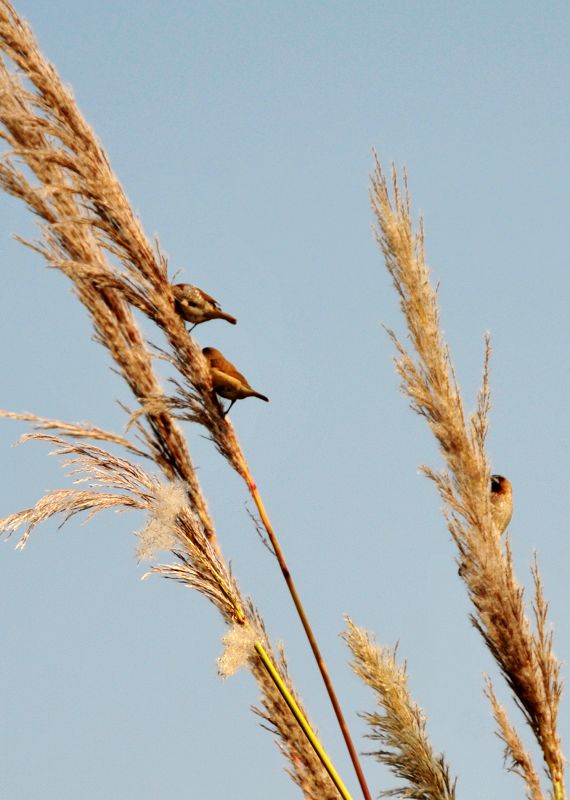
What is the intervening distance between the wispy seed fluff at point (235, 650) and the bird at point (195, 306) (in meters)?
1.21

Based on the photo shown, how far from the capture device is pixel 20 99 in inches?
116

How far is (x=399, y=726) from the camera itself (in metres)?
2.95

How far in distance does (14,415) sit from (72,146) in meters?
0.84

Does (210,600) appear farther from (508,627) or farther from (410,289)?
(410,289)

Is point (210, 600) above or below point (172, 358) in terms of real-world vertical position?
below

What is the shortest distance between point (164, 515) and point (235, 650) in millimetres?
441

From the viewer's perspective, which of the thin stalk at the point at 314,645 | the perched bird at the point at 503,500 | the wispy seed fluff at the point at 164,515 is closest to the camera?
the thin stalk at the point at 314,645

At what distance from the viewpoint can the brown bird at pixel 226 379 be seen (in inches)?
117

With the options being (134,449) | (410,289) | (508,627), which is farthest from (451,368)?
(134,449)

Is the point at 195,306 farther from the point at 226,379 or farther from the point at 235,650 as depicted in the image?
the point at 235,650

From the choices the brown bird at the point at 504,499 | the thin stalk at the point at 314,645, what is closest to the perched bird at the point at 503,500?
the brown bird at the point at 504,499

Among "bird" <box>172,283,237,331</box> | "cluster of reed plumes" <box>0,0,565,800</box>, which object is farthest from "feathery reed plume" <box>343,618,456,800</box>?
"bird" <box>172,283,237,331</box>

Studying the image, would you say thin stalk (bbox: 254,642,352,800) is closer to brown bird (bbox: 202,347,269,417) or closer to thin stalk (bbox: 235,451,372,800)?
thin stalk (bbox: 235,451,372,800)

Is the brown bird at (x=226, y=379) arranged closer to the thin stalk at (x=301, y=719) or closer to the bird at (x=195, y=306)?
the bird at (x=195, y=306)
